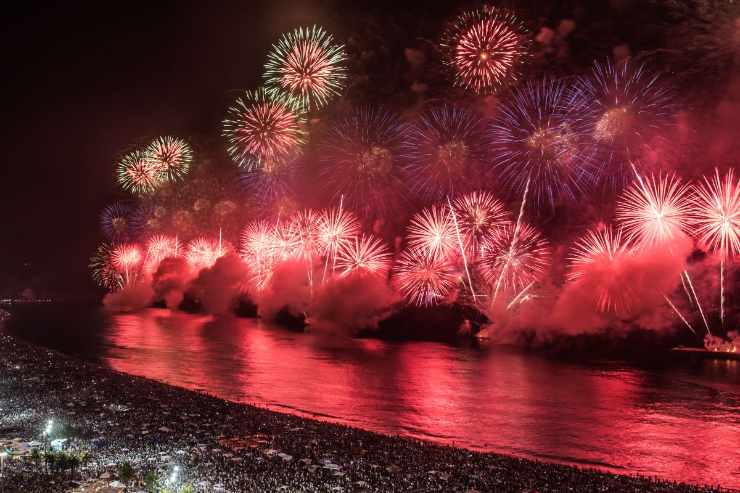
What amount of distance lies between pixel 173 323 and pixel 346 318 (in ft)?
62.3

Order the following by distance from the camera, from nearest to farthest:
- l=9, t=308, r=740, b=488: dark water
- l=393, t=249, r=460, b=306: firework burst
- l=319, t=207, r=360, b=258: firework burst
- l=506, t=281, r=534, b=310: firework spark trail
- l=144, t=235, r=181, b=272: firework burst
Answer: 1. l=9, t=308, r=740, b=488: dark water
2. l=506, t=281, r=534, b=310: firework spark trail
3. l=393, t=249, r=460, b=306: firework burst
4. l=319, t=207, r=360, b=258: firework burst
5. l=144, t=235, r=181, b=272: firework burst

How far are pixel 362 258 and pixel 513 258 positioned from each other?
1266 cm

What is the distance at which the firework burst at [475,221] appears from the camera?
50.3m

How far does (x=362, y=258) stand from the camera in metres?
55.0

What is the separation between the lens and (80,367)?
25156mm

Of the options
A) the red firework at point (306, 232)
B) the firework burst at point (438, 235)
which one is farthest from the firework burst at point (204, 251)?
the firework burst at point (438, 235)

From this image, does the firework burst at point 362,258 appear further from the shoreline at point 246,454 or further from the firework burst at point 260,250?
the shoreline at point 246,454

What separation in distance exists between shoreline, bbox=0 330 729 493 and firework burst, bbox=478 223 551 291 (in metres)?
33.3

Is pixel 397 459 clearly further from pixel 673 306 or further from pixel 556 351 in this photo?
pixel 673 306

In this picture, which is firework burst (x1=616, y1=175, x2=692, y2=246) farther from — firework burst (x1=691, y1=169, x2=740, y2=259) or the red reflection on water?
the red reflection on water

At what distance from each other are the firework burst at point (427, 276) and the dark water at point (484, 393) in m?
6.06

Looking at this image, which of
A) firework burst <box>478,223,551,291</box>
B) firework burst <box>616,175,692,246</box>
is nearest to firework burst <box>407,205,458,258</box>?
firework burst <box>478,223,551,291</box>

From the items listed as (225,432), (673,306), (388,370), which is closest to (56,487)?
(225,432)

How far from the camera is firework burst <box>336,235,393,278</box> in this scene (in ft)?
180
